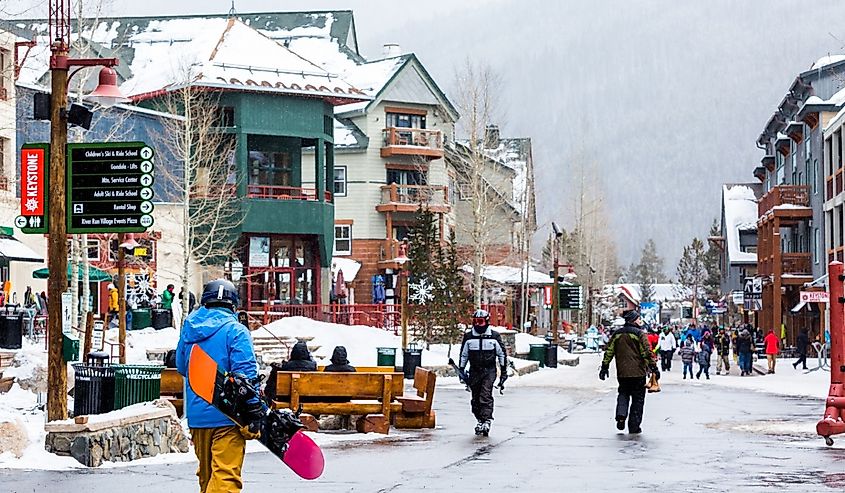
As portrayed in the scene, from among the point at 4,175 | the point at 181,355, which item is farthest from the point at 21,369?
the point at 4,175

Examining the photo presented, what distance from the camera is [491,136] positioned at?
59.8 m

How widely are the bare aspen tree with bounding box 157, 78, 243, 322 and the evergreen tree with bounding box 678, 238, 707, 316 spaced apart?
99.5 m

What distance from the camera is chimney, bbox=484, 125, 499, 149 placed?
5575 centimetres

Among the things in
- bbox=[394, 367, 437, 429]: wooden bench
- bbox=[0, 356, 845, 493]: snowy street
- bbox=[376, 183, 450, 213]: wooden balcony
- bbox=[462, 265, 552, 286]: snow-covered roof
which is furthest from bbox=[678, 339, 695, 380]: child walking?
bbox=[462, 265, 552, 286]: snow-covered roof

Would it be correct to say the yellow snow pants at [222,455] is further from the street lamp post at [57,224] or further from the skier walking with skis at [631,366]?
the skier walking with skis at [631,366]

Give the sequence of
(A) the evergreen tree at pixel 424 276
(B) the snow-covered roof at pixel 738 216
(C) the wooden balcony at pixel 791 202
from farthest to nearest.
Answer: (B) the snow-covered roof at pixel 738 216 → (C) the wooden balcony at pixel 791 202 → (A) the evergreen tree at pixel 424 276

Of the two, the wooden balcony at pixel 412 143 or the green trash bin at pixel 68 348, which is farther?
the wooden balcony at pixel 412 143

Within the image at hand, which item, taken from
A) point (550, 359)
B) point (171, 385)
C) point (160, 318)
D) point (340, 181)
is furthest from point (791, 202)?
point (171, 385)

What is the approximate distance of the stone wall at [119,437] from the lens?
46.1ft

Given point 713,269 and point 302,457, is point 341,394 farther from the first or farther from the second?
point 713,269

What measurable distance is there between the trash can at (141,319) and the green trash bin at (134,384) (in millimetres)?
21543

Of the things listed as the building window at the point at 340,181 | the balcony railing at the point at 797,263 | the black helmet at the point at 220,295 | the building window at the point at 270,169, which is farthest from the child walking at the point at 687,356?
the black helmet at the point at 220,295

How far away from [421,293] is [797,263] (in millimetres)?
24225

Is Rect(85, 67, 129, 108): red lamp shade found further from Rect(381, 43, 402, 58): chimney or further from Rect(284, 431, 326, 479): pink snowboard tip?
Rect(381, 43, 402, 58): chimney
